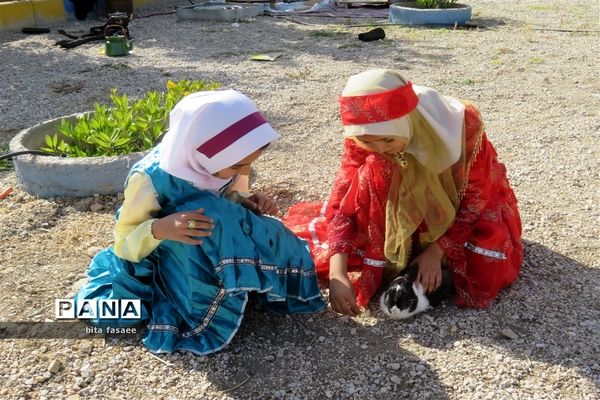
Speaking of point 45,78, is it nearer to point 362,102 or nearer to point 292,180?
point 292,180

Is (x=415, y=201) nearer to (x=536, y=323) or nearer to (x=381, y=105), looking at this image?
(x=381, y=105)

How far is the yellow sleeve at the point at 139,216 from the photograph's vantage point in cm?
223

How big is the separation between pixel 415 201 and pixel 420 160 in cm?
18

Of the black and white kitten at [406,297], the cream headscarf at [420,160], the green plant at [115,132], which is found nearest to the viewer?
the cream headscarf at [420,160]

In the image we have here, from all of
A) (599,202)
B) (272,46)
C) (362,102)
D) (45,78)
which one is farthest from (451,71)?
(362,102)

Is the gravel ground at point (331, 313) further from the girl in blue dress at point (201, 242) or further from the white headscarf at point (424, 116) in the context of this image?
the white headscarf at point (424, 116)

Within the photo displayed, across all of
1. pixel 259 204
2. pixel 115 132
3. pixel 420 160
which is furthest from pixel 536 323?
pixel 115 132

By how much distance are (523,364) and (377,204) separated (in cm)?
80

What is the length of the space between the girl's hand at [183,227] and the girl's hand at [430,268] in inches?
33.5

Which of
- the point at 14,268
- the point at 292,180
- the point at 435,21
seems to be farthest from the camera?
the point at 435,21

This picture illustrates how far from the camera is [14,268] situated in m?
2.93

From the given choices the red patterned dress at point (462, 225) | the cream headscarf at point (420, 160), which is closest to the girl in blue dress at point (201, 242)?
the red patterned dress at point (462, 225)

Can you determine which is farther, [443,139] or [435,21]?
[435,21]

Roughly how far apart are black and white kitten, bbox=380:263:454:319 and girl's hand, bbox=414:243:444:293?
0.02m
